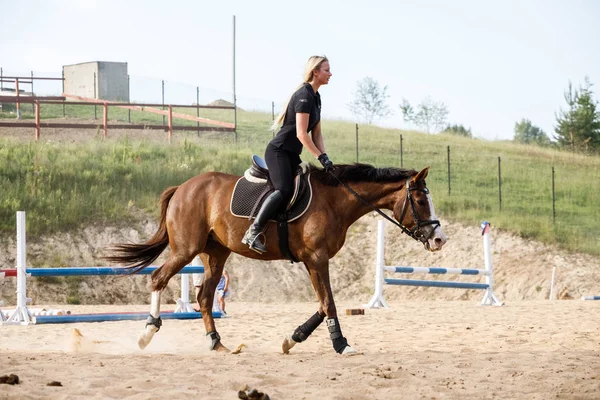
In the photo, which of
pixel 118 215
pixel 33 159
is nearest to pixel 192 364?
pixel 118 215

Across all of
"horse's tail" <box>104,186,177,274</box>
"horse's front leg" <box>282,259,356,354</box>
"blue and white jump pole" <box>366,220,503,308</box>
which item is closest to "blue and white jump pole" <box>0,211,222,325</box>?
"horse's tail" <box>104,186,177,274</box>

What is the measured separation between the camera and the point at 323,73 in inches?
333

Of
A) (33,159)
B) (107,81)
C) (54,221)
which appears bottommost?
(54,221)

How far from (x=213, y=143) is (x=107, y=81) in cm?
1656

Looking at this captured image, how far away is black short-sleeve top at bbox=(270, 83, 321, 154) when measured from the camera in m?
8.34

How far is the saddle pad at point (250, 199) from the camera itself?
839cm

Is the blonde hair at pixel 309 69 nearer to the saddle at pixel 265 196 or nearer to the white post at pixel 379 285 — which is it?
the saddle at pixel 265 196

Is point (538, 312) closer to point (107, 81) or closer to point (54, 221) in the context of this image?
point (54, 221)

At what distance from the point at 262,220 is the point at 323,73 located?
1.58m

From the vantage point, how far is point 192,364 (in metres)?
7.19

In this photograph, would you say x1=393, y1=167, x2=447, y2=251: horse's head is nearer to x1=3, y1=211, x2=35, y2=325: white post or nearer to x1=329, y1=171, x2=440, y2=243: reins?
x1=329, y1=171, x2=440, y2=243: reins

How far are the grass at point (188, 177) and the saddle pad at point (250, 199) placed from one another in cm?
1306

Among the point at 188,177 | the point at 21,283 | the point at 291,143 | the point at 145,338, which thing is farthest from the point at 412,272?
the point at 188,177

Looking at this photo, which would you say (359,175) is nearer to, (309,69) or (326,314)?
(309,69)
